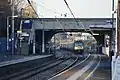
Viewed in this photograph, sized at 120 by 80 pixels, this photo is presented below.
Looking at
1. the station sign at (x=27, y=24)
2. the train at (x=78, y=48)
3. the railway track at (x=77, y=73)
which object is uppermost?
the station sign at (x=27, y=24)

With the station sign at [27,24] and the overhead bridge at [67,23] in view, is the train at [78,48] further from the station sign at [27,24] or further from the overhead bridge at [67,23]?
the station sign at [27,24]

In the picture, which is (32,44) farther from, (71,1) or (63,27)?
(71,1)

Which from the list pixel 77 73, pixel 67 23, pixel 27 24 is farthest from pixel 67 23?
pixel 77 73

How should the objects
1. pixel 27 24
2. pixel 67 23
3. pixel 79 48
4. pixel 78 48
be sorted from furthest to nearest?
pixel 78 48, pixel 79 48, pixel 67 23, pixel 27 24

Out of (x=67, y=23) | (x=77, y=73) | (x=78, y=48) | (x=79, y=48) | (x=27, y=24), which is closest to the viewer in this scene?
(x=77, y=73)

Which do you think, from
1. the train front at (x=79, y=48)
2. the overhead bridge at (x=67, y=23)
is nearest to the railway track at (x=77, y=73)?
the overhead bridge at (x=67, y=23)

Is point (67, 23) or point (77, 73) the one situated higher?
point (67, 23)

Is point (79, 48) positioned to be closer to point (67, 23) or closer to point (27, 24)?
point (67, 23)

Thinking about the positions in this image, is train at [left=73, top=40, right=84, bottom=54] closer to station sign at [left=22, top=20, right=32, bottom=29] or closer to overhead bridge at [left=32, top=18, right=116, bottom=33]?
overhead bridge at [left=32, top=18, right=116, bottom=33]

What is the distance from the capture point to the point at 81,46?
84.2 m

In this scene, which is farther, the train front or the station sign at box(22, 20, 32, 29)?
the train front

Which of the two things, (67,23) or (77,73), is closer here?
(77,73)

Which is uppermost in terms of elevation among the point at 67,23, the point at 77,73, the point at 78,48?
the point at 67,23

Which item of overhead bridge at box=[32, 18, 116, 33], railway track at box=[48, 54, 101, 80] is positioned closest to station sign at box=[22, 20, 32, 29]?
overhead bridge at box=[32, 18, 116, 33]
